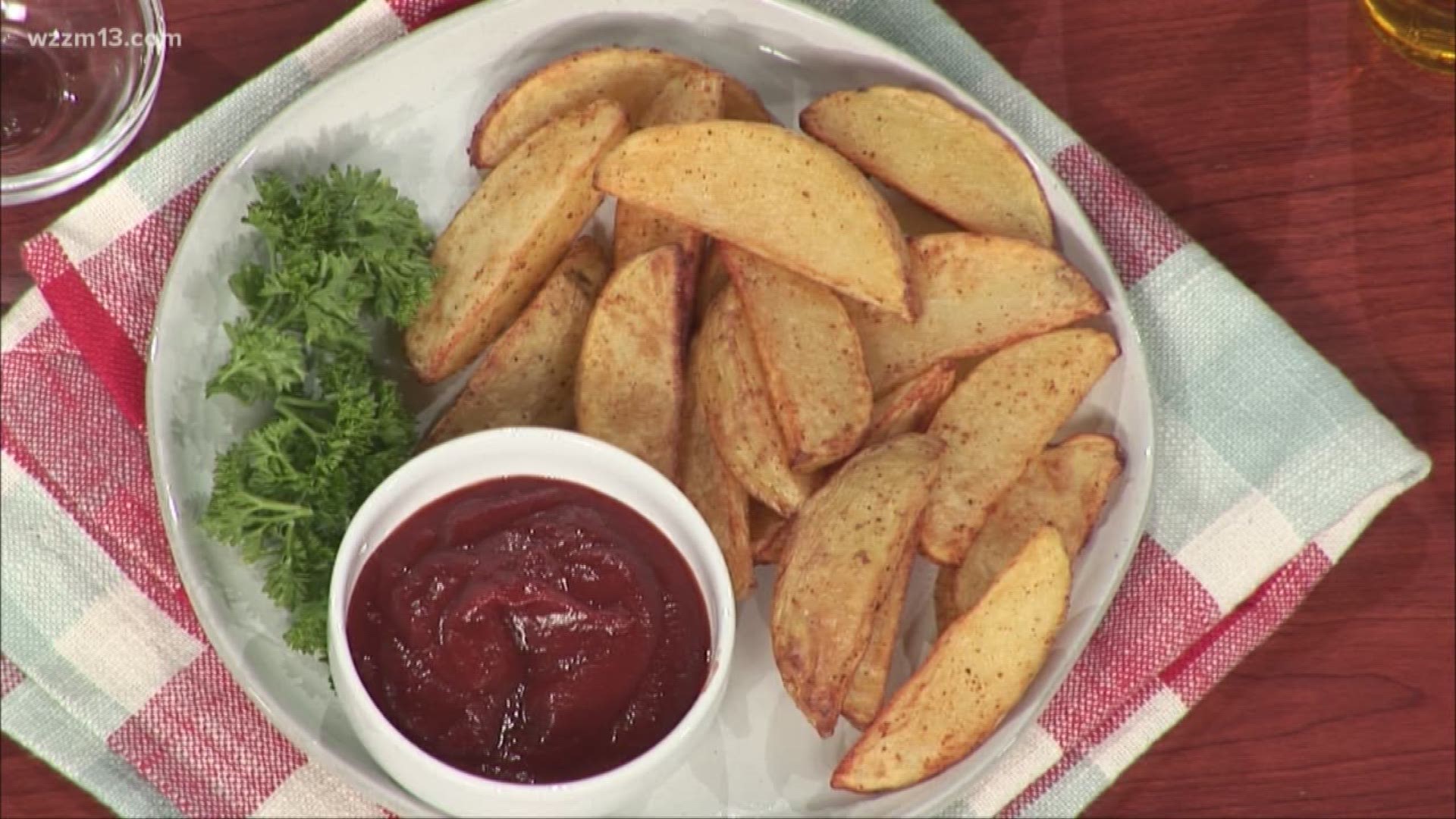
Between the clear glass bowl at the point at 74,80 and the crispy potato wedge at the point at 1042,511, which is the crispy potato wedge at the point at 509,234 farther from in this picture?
the crispy potato wedge at the point at 1042,511

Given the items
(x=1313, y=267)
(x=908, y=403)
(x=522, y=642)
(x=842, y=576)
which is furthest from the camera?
(x=1313, y=267)

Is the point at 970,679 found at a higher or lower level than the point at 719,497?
lower

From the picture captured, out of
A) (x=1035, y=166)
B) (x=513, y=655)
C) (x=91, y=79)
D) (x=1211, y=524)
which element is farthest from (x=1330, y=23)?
(x=91, y=79)

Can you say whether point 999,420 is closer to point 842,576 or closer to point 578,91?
point 842,576

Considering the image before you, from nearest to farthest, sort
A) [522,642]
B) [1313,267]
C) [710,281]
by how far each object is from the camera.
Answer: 1. [522,642]
2. [710,281]
3. [1313,267]

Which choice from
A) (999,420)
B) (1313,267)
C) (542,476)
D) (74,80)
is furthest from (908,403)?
(74,80)

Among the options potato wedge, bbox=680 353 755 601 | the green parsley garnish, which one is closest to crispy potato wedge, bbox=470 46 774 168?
the green parsley garnish
